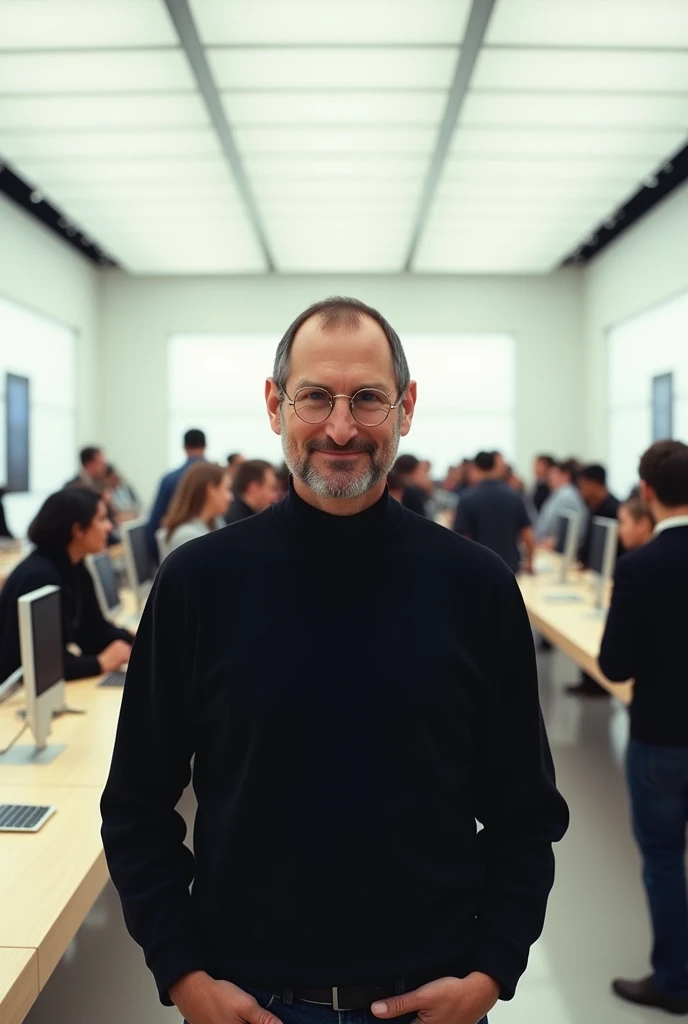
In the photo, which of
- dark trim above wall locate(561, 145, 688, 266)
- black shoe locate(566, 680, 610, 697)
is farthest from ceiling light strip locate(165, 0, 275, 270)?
black shoe locate(566, 680, 610, 697)

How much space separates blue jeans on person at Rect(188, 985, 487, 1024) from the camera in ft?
3.90

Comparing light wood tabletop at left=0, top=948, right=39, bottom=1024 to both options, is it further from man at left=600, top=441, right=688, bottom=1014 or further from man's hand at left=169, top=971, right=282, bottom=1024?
man at left=600, top=441, right=688, bottom=1014

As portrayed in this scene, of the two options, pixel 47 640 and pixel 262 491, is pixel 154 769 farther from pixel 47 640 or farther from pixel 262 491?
pixel 262 491

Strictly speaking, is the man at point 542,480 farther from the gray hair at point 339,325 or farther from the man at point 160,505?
the gray hair at point 339,325

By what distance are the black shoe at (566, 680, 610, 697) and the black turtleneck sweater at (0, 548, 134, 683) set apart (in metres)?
3.36

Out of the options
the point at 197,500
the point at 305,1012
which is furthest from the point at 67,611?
the point at 305,1012

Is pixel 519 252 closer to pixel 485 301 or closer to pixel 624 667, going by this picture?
pixel 485 301

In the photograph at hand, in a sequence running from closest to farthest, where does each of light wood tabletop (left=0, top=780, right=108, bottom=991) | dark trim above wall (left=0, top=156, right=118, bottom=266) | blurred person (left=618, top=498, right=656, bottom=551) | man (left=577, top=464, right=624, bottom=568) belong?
light wood tabletop (left=0, top=780, right=108, bottom=991) → blurred person (left=618, top=498, right=656, bottom=551) → man (left=577, top=464, right=624, bottom=568) → dark trim above wall (left=0, top=156, right=118, bottom=266)

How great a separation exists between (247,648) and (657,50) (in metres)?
5.64

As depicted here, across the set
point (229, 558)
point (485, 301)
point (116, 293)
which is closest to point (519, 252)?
point (485, 301)

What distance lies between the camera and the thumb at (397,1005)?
1.16 metres

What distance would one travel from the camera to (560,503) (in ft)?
25.0

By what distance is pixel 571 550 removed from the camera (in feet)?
21.0

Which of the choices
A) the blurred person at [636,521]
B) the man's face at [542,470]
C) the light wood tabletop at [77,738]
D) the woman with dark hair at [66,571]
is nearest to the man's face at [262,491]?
the woman with dark hair at [66,571]
